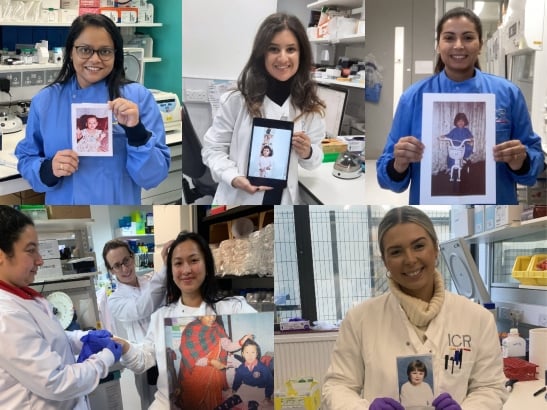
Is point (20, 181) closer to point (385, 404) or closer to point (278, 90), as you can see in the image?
point (278, 90)

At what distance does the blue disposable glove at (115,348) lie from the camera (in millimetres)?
2408


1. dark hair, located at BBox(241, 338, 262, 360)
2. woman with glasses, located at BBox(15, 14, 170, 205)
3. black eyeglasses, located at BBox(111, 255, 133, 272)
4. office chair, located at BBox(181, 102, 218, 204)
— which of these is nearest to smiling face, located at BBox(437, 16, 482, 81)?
office chair, located at BBox(181, 102, 218, 204)

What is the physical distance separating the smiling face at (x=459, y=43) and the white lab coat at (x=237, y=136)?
46 centimetres

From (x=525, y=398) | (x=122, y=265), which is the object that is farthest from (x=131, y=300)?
(x=525, y=398)

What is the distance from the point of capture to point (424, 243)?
2.34 m

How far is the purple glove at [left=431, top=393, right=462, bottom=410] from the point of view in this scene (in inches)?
87.6

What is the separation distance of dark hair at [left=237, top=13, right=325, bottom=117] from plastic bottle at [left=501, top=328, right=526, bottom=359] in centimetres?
113

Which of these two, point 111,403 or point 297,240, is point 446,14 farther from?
point 111,403

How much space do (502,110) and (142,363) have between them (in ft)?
5.03

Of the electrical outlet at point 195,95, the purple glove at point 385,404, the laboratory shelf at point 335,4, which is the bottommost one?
the purple glove at point 385,404

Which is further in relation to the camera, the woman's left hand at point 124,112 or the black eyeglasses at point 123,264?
the black eyeglasses at point 123,264

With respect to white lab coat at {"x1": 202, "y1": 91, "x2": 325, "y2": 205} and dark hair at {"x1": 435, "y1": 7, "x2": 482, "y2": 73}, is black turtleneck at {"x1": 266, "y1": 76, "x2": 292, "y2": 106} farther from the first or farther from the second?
dark hair at {"x1": 435, "y1": 7, "x2": 482, "y2": 73}

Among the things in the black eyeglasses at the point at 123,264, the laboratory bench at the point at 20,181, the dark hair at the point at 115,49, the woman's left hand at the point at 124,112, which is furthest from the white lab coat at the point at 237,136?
the black eyeglasses at the point at 123,264

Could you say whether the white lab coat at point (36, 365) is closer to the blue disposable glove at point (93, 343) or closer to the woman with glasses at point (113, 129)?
the blue disposable glove at point (93, 343)
